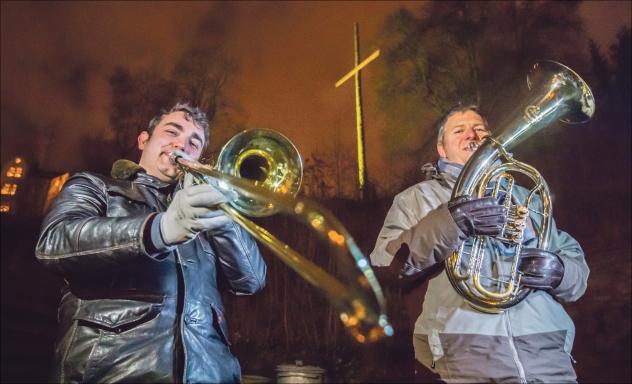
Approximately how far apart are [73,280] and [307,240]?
7632 millimetres

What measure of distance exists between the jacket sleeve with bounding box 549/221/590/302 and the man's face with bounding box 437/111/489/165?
3.04 ft

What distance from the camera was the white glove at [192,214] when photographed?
208 centimetres

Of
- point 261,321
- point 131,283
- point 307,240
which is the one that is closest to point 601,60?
point 307,240

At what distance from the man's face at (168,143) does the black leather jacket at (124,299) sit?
41 centimetres

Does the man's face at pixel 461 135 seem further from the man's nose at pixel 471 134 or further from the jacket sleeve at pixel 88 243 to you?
the jacket sleeve at pixel 88 243

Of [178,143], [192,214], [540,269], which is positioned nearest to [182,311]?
[192,214]

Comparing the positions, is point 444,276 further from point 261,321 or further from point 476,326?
point 261,321

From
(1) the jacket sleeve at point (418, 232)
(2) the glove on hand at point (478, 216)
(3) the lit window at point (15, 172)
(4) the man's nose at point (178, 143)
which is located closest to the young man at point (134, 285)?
(4) the man's nose at point (178, 143)

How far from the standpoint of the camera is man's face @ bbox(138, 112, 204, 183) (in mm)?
3146

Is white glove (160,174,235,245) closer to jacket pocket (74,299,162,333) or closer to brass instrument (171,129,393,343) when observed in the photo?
brass instrument (171,129,393,343)

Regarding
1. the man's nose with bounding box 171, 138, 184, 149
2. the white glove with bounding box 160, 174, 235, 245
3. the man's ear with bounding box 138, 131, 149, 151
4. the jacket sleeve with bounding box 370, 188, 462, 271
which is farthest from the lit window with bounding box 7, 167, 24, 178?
the white glove with bounding box 160, 174, 235, 245

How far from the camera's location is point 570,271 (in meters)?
3.20

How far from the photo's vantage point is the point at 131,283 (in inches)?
94.5

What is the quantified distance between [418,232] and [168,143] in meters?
1.86
